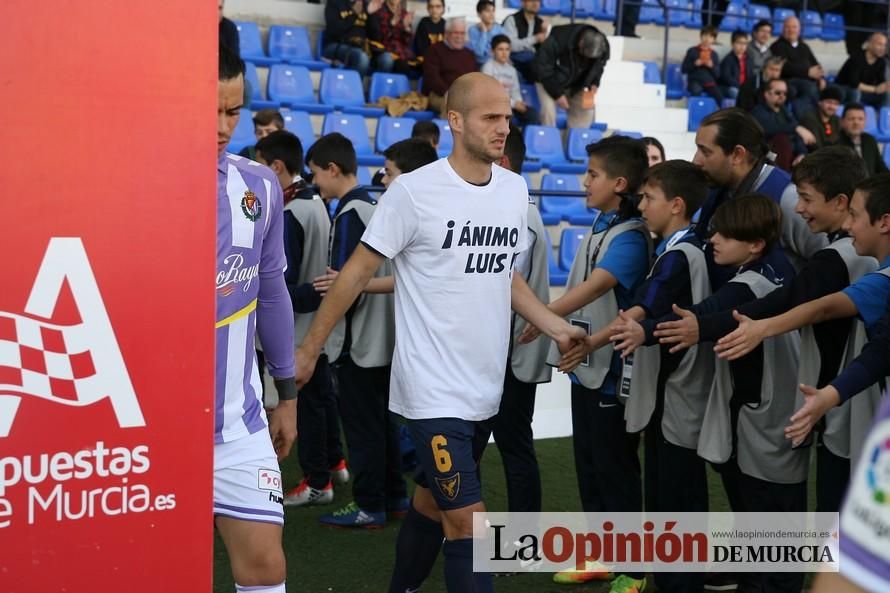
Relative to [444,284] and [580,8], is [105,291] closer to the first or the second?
[444,284]

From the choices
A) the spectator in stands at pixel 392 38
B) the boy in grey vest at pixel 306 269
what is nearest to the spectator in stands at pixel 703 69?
the spectator in stands at pixel 392 38

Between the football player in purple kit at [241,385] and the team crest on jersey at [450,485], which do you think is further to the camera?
the team crest on jersey at [450,485]

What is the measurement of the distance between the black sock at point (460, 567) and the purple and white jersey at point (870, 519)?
103 inches

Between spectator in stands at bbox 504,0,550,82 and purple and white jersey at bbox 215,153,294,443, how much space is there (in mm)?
9883

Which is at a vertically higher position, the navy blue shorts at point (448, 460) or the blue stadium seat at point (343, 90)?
the blue stadium seat at point (343, 90)

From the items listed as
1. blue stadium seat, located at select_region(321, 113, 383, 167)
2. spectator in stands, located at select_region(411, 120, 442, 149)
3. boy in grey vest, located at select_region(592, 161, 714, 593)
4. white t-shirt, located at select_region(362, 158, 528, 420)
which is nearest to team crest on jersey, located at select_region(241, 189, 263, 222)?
white t-shirt, located at select_region(362, 158, 528, 420)

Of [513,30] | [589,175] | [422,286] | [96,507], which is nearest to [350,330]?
[589,175]

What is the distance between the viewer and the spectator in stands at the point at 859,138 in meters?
11.0

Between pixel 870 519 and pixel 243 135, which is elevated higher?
pixel 870 519

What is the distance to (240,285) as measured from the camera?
2.96 m

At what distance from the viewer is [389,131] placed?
11141 mm

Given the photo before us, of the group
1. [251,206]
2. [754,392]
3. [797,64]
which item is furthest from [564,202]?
[251,206]

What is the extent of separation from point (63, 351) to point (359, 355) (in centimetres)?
355

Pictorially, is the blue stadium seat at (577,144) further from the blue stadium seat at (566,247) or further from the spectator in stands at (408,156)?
the spectator in stands at (408,156)
